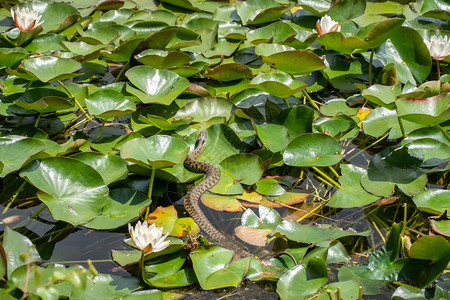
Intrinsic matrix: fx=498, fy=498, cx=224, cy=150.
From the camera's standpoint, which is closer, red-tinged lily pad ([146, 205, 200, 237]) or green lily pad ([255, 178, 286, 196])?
red-tinged lily pad ([146, 205, 200, 237])

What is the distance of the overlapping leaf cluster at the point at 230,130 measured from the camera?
3.00 meters

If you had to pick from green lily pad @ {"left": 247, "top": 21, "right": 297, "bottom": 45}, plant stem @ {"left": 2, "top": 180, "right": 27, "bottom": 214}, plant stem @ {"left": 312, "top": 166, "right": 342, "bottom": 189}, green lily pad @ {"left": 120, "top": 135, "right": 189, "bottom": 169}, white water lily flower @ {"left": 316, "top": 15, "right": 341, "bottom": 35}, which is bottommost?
plant stem @ {"left": 312, "top": 166, "right": 342, "bottom": 189}

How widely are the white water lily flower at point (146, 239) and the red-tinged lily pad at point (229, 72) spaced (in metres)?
2.20

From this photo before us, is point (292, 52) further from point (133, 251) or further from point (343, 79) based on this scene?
point (133, 251)

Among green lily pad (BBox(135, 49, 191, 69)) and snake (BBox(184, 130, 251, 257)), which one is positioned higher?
green lily pad (BBox(135, 49, 191, 69))

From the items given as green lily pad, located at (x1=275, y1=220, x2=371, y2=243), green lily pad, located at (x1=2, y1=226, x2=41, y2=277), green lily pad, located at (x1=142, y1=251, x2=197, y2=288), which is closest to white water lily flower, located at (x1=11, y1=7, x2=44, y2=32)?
green lily pad, located at (x1=2, y1=226, x2=41, y2=277)

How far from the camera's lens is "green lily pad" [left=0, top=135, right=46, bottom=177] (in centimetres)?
334

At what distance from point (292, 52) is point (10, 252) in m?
2.48

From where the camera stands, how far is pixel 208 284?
9.46 ft

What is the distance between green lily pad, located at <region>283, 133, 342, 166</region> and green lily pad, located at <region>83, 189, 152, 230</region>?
116 cm

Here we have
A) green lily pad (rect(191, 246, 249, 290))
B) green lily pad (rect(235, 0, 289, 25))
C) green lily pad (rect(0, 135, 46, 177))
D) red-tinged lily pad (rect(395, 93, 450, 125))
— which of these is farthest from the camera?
green lily pad (rect(235, 0, 289, 25))

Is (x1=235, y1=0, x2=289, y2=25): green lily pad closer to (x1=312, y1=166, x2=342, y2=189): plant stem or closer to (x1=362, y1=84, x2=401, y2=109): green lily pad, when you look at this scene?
(x1=362, y1=84, x2=401, y2=109): green lily pad

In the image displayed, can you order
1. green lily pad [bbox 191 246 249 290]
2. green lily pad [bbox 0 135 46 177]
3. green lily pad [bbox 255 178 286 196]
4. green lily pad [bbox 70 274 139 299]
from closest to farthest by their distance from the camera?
A: 1. green lily pad [bbox 70 274 139 299]
2. green lily pad [bbox 191 246 249 290]
3. green lily pad [bbox 0 135 46 177]
4. green lily pad [bbox 255 178 286 196]

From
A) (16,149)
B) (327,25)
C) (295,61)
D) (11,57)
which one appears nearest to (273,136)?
(295,61)
